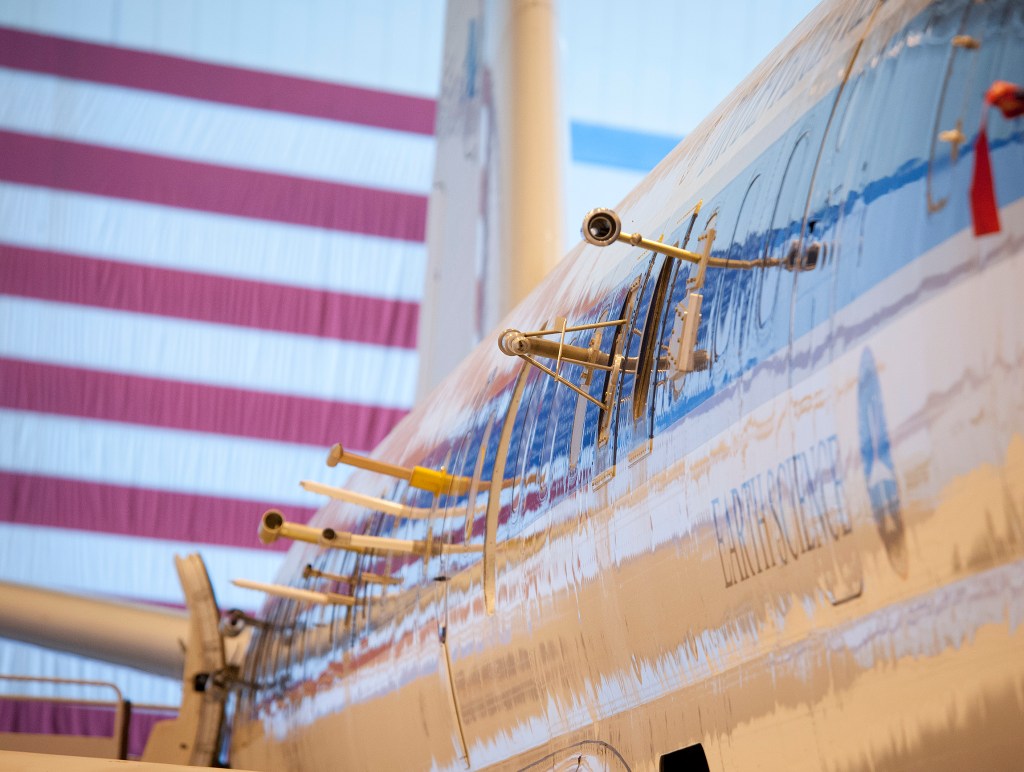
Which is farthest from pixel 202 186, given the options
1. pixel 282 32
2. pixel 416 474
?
pixel 416 474

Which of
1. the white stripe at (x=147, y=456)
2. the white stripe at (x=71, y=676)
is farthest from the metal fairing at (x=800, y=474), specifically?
the white stripe at (x=71, y=676)

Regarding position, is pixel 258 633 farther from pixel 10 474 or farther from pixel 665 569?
pixel 10 474

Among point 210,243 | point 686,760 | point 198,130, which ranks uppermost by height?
point 198,130

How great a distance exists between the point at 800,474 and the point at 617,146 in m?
13.0

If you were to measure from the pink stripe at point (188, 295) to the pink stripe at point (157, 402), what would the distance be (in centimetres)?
66

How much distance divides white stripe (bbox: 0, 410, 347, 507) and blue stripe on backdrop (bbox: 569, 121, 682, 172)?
15.4 feet

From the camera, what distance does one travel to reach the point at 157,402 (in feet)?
38.0

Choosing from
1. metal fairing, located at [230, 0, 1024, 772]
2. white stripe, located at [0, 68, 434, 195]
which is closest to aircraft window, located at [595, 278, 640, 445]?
metal fairing, located at [230, 0, 1024, 772]

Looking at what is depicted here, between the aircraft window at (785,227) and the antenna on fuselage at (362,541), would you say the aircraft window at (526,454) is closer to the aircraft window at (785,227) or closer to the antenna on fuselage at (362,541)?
the antenna on fuselage at (362,541)

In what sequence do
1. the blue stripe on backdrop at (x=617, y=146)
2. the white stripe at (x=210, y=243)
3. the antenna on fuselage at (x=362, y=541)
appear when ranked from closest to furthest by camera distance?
the antenna on fuselage at (x=362, y=541) → the white stripe at (x=210, y=243) → the blue stripe on backdrop at (x=617, y=146)

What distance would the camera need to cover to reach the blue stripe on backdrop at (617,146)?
1389 cm

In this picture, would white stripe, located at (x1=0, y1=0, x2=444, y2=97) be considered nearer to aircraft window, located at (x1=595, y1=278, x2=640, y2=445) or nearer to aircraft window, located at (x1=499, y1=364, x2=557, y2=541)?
aircraft window, located at (x1=499, y1=364, x2=557, y2=541)

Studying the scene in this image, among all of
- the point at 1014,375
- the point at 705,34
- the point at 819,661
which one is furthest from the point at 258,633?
the point at 705,34

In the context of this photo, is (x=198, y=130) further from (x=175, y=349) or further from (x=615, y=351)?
(x=615, y=351)
